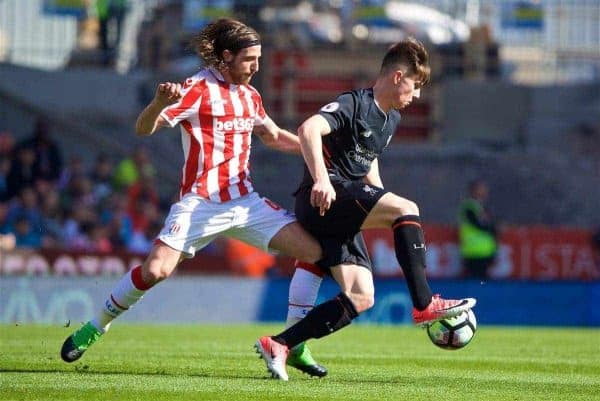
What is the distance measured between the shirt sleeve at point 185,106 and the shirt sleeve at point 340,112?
2.77 ft

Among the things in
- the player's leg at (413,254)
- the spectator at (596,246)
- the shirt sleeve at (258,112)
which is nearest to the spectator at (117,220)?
the spectator at (596,246)

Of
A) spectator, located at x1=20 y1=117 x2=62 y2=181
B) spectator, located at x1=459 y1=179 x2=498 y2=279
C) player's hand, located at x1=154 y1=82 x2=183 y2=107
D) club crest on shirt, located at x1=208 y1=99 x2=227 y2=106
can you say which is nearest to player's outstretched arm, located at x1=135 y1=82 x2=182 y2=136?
player's hand, located at x1=154 y1=82 x2=183 y2=107

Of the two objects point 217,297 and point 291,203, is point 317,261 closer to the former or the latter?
point 217,297

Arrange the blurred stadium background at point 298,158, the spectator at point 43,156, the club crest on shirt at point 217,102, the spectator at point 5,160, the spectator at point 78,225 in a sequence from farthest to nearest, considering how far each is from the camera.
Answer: the spectator at point 43,156, the spectator at point 5,160, the spectator at point 78,225, the blurred stadium background at point 298,158, the club crest on shirt at point 217,102

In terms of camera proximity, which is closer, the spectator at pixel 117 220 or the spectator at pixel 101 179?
the spectator at pixel 117 220

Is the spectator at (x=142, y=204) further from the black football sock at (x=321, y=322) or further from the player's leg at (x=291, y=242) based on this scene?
the black football sock at (x=321, y=322)

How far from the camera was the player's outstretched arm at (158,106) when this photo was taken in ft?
26.7

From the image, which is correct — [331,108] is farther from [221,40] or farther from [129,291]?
[129,291]

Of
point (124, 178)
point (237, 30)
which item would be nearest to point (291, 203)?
point (124, 178)

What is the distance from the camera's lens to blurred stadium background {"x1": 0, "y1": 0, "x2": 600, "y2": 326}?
18.5 meters

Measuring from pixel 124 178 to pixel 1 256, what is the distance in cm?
337

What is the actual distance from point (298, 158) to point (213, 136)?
1499cm

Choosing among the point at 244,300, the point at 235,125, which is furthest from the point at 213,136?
the point at 244,300

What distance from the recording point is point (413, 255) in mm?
8078
